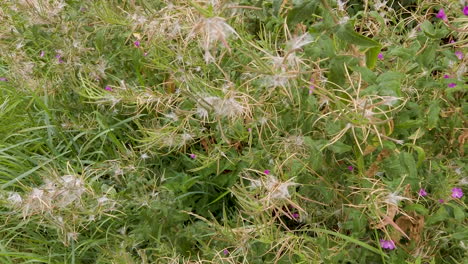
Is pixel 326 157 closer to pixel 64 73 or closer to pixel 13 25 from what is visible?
pixel 64 73

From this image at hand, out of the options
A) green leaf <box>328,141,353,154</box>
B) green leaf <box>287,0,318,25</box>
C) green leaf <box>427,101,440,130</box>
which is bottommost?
green leaf <box>427,101,440,130</box>

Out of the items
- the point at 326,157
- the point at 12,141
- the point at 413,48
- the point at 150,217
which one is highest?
the point at 413,48

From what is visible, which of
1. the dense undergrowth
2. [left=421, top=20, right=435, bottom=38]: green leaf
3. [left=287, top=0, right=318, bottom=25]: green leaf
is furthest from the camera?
[left=421, top=20, right=435, bottom=38]: green leaf

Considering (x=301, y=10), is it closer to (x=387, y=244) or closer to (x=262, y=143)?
(x=262, y=143)

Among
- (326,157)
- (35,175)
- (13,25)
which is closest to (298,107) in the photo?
(326,157)

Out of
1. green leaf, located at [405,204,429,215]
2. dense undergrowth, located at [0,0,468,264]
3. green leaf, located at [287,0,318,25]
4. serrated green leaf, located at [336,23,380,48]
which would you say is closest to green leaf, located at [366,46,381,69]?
dense undergrowth, located at [0,0,468,264]

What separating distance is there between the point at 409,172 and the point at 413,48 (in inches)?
15.4

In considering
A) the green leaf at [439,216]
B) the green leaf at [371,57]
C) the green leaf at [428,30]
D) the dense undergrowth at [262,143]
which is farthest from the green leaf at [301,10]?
the green leaf at [439,216]

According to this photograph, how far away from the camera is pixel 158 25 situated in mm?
1884

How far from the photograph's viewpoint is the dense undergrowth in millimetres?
1469

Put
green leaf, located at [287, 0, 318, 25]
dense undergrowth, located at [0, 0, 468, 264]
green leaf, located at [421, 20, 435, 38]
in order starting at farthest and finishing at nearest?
green leaf, located at [421, 20, 435, 38], dense undergrowth, located at [0, 0, 468, 264], green leaf, located at [287, 0, 318, 25]

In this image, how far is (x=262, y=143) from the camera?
5.82ft

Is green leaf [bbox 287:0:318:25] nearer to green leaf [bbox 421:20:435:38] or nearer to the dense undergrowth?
the dense undergrowth

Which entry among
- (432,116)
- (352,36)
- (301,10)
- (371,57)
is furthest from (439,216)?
(301,10)
